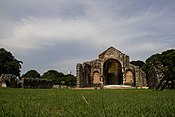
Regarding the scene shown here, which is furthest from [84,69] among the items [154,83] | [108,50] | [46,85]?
[154,83]

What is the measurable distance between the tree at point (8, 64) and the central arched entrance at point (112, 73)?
853 inches

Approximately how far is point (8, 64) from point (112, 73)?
77.6 feet

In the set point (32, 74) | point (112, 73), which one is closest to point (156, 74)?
point (112, 73)

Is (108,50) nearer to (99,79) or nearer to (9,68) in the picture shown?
(99,79)

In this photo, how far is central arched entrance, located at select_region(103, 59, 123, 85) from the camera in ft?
166

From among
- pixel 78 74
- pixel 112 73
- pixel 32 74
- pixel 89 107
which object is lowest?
pixel 89 107

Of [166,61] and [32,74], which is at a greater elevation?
[166,61]

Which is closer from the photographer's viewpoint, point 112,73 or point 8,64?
point 112,73

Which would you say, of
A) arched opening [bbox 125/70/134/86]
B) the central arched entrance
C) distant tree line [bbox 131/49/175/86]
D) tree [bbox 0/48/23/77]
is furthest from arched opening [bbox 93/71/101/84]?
tree [bbox 0/48/23/77]

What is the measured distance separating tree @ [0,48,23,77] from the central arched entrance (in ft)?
71.1

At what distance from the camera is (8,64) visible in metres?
56.6

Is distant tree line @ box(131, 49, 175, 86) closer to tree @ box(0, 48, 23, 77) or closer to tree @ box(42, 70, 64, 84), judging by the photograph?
tree @ box(42, 70, 64, 84)

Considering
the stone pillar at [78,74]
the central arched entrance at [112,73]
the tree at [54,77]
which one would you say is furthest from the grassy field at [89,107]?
the tree at [54,77]

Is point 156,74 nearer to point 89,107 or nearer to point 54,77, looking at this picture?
point 89,107
